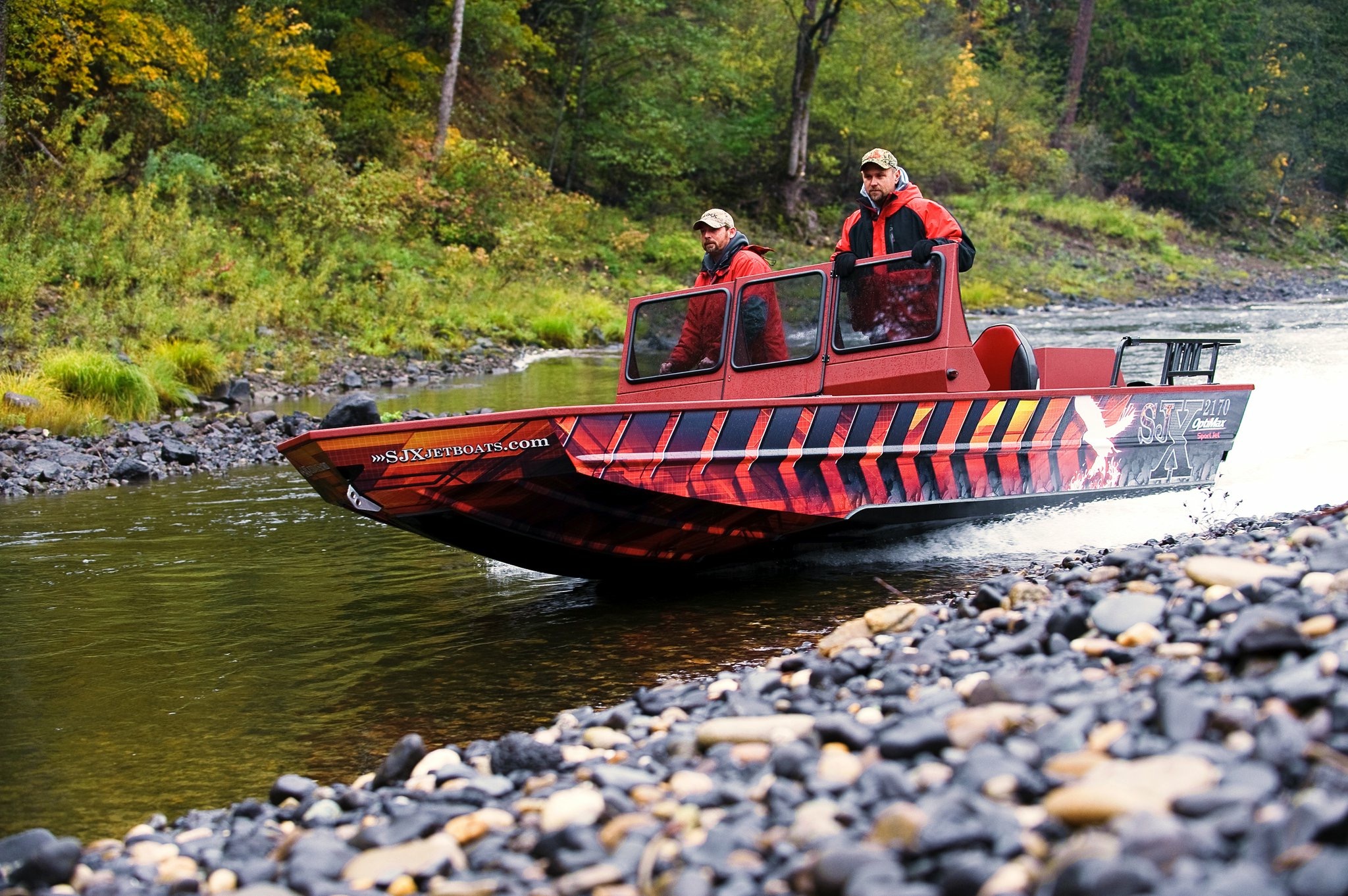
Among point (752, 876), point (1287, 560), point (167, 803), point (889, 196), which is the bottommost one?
point (167, 803)

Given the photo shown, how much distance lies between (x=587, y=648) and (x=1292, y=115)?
171 feet

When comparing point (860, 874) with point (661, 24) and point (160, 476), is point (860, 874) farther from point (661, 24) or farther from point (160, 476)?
point (661, 24)

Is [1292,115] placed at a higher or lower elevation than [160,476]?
higher

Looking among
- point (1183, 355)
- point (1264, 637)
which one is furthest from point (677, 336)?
point (1264, 637)

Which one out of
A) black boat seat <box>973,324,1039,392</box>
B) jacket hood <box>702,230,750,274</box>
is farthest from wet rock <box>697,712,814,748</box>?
black boat seat <box>973,324,1039,392</box>

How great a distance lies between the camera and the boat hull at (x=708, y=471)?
20.1 ft

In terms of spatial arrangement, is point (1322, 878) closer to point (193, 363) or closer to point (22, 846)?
point (22, 846)

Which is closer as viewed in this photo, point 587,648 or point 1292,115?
point 587,648

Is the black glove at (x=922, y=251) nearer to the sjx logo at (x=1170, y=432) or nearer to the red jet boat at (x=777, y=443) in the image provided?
the red jet boat at (x=777, y=443)

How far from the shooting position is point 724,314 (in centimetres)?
776

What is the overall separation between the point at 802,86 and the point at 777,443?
28057 mm

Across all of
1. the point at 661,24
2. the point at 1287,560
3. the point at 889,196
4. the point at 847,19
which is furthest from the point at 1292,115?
the point at 1287,560

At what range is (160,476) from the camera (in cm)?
1049

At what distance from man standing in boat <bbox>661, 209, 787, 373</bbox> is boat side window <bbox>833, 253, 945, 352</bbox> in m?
0.41
